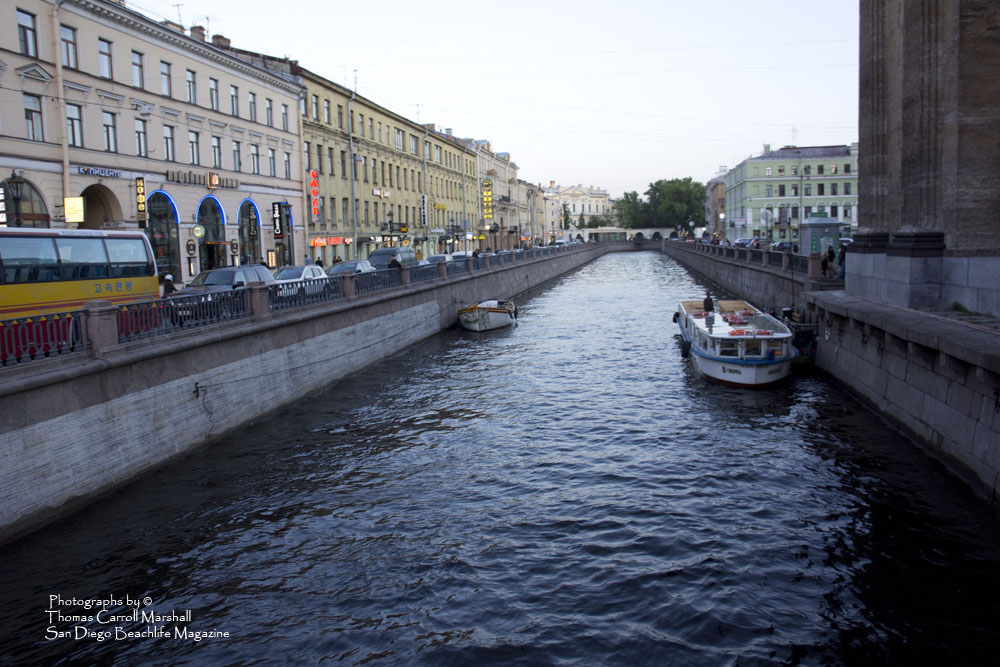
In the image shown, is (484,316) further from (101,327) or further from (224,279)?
(101,327)

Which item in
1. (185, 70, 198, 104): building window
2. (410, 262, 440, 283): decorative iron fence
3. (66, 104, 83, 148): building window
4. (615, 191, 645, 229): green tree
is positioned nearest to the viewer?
(66, 104, 83, 148): building window

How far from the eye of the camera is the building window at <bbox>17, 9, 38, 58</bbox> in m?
25.7

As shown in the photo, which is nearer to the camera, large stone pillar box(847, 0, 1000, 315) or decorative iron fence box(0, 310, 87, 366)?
decorative iron fence box(0, 310, 87, 366)

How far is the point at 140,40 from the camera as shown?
3198 cm

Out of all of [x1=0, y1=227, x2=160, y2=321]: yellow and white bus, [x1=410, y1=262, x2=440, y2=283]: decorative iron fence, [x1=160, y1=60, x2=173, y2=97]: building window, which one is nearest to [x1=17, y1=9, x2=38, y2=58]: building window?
Result: [x1=160, y1=60, x2=173, y2=97]: building window

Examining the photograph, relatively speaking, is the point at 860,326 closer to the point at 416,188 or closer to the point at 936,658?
the point at 936,658

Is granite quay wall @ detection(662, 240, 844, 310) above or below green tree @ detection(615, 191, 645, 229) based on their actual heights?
below

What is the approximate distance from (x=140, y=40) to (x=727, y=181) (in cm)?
10731

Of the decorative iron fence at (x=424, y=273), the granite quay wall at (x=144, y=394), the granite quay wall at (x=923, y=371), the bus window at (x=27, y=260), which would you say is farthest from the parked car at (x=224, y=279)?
the granite quay wall at (x=923, y=371)

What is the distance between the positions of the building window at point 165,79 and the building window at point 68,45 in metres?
5.21

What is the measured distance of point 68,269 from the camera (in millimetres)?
A: 16453

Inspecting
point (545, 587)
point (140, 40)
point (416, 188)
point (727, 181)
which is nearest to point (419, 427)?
point (545, 587)

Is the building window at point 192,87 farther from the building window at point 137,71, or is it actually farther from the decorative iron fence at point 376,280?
the decorative iron fence at point 376,280

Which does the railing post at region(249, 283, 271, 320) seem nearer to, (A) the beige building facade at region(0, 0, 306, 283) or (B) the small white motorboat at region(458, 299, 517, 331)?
(A) the beige building facade at region(0, 0, 306, 283)
